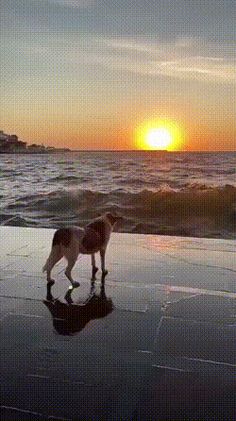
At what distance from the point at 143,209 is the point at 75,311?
17390 millimetres

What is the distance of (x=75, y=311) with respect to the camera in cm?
409

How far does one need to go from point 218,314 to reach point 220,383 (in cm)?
121

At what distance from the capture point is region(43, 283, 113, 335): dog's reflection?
3.76 m

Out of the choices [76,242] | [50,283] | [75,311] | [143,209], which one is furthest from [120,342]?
[143,209]

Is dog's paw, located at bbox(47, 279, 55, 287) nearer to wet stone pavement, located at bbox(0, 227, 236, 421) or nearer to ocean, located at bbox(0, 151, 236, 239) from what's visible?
wet stone pavement, located at bbox(0, 227, 236, 421)

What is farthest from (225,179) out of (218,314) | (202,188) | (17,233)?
(218,314)

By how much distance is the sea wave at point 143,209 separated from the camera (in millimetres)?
17641

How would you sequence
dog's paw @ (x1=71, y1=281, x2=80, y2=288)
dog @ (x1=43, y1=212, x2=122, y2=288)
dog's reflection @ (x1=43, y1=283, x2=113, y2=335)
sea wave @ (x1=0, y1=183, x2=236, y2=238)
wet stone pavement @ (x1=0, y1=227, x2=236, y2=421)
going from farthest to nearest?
1. sea wave @ (x1=0, y1=183, x2=236, y2=238)
2. dog's paw @ (x1=71, y1=281, x2=80, y2=288)
3. dog @ (x1=43, y1=212, x2=122, y2=288)
4. dog's reflection @ (x1=43, y1=283, x2=113, y2=335)
5. wet stone pavement @ (x1=0, y1=227, x2=236, y2=421)

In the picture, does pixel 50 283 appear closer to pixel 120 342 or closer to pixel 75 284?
pixel 75 284

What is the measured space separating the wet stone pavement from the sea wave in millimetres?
10820

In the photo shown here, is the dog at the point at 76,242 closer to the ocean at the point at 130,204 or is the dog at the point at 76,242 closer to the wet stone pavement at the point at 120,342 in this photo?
the wet stone pavement at the point at 120,342

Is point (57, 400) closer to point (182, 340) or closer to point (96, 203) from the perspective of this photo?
point (182, 340)

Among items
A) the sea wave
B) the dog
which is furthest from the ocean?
the dog

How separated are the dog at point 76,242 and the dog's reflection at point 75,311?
0.96 ft
